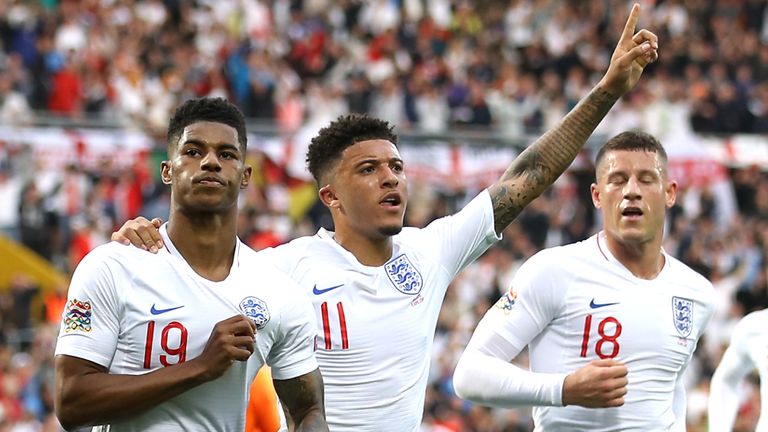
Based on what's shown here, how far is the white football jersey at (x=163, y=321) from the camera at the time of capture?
496cm

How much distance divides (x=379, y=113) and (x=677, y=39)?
260 inches

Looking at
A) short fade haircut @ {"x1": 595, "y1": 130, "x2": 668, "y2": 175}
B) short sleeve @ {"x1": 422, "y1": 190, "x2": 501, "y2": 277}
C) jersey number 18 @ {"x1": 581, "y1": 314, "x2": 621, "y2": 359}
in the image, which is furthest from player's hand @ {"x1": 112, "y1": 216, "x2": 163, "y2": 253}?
short fade haircut @ {"x1": 595, "y1": 130, "x2": 668, "y2": 175}

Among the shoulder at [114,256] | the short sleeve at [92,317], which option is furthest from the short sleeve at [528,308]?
the short sleeve at [92,317]

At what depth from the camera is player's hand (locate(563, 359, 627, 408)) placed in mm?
5750

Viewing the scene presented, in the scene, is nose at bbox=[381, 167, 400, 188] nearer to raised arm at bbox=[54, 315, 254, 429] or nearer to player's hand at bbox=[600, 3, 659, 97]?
player's hand at bbox=[600, 3, 659, 97]

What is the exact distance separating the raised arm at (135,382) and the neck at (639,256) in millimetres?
2338

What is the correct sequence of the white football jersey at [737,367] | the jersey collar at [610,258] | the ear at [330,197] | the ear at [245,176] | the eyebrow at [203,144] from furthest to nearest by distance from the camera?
1. the white football jersey at [737,367]
2. the jersey collar at [610,258]
3. the ear at [330,197]
4. the ear at [245,176]
5. the eyebrow at [203,144]

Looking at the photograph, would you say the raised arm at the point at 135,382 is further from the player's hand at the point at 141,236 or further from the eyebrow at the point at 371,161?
the eyebrow at the point at 371,161

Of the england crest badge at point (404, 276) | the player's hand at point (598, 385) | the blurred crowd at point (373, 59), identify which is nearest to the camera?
the player's hand at point (598, 385)

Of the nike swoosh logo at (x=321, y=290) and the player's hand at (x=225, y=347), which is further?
the nike swoosh logo at (x=321, y=290)

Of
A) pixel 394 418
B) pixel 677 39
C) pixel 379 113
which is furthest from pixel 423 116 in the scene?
pixel 394 418

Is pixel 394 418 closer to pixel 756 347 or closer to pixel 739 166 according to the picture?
pixel 756 347

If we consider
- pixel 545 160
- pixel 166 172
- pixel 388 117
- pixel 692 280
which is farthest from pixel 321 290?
pixel 388 117

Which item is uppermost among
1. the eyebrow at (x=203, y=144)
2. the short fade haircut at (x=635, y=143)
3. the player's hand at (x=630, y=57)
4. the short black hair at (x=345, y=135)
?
the player's hand at (x=630, y=57)
